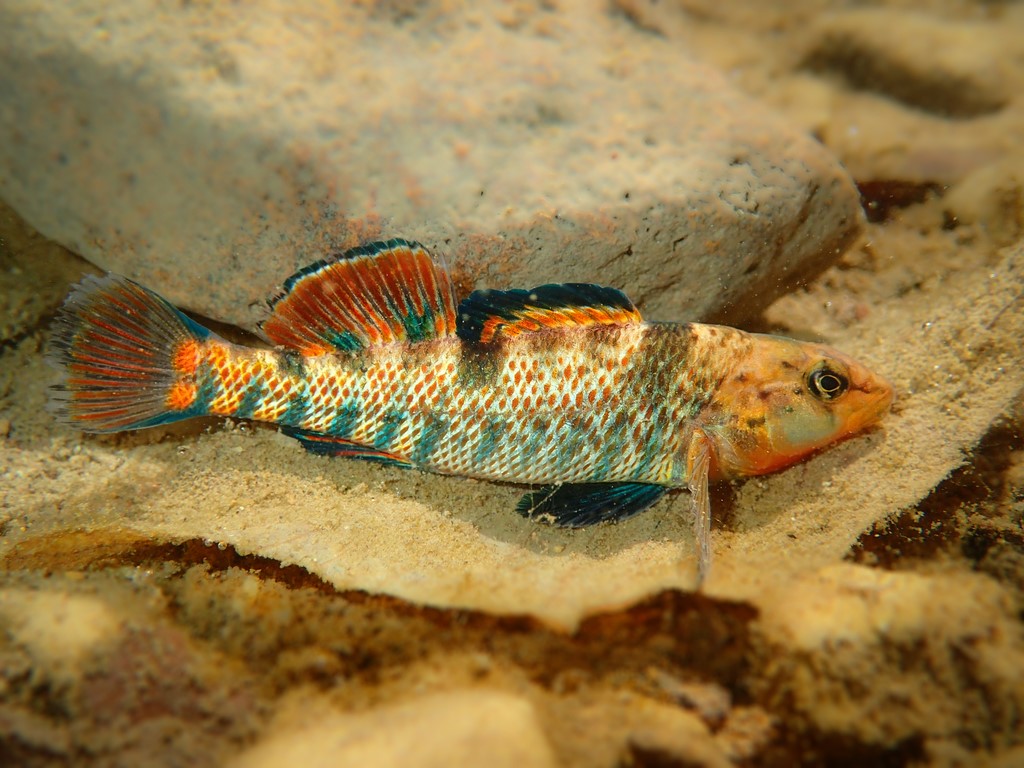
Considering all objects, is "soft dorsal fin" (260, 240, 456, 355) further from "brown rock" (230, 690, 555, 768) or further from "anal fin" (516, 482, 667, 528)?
"brown rock" (230, 690, 555, 768)

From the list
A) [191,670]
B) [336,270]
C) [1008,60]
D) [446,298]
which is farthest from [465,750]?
[1008,60]

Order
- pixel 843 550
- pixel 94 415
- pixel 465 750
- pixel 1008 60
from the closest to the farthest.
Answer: pixel 465 750
pixel 843 550
pixel 94 415
pixel 1008 60

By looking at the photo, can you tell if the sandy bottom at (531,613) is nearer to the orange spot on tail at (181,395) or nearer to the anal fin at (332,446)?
the anal fin at (332,446)

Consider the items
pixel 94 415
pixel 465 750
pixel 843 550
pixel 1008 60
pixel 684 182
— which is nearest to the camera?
pixel 465 750

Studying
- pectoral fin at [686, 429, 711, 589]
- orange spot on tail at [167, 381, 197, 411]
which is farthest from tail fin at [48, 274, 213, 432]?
pectoral fin at [686, 429, 711, 589]

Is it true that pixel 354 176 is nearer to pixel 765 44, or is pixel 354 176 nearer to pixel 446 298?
pixel 446 298
